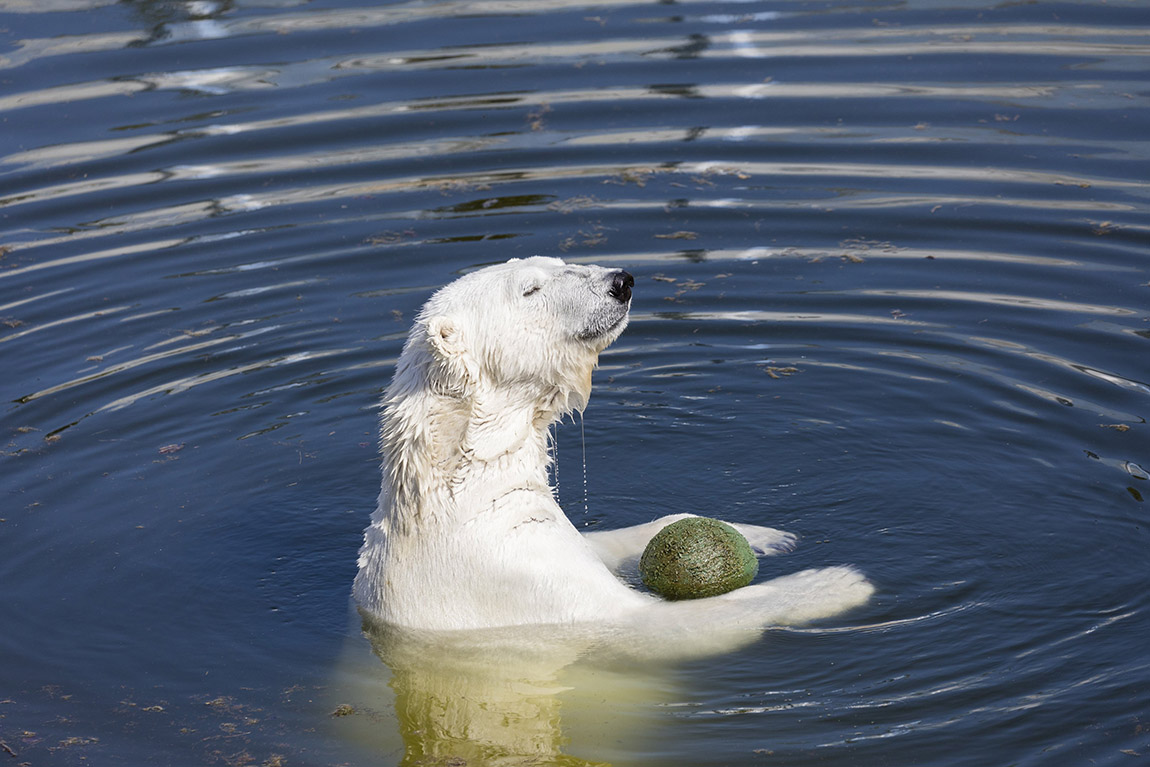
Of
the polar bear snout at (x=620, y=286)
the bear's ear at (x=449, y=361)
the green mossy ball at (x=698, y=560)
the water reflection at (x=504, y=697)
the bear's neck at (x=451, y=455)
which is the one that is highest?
the polar bear snout at (x=620, y=286)

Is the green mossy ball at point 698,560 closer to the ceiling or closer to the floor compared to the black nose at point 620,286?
closer to the floor

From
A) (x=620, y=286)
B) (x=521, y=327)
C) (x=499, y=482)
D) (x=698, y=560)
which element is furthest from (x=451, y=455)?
(x=698, y=560)

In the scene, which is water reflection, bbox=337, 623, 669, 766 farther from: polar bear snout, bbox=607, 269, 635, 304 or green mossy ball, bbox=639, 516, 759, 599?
polar bear snout, bbox=607, 269, 635, 304

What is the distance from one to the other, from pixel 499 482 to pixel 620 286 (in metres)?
1.12

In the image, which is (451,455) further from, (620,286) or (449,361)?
(620,286)

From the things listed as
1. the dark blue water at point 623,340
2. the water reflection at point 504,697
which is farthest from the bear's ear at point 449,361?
the dark blue water at point 623,340

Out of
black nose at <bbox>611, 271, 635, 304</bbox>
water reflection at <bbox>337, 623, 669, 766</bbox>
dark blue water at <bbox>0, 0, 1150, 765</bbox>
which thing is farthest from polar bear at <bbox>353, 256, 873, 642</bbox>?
dark blue water at <bbox>0, 0, 1150, 765</bbox>

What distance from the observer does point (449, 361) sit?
6.19 metres

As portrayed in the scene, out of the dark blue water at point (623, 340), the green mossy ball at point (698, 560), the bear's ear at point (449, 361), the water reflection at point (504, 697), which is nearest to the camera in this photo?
the water reflection at point (504, 697)

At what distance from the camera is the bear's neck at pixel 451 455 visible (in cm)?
631

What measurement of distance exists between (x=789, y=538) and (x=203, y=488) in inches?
146

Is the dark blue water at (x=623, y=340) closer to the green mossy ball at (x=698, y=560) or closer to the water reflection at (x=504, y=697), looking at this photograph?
the water reflection at (x=504, y=697)

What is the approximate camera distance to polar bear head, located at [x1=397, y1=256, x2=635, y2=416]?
6.31 m

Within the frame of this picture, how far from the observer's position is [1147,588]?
6.61m
